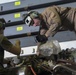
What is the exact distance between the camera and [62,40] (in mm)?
3258

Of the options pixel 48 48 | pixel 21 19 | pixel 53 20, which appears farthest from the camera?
pixel 21 19


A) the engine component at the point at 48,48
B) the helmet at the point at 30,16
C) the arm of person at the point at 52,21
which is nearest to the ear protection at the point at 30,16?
the helmet at the point at 30,16

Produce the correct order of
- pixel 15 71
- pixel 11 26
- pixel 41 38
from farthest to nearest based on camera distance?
pixel 11 26, pixel 41 38, pixel 15 71

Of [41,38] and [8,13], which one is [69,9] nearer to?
[41,38]

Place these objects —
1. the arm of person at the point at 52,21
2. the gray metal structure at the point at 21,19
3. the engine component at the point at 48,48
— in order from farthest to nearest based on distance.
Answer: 1. the gray metal structure at the point at 21,19
2. the arm of person at the point at 52,21
3. the engine component at the point at 48,48

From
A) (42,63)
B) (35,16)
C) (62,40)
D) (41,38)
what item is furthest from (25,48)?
(42,63)

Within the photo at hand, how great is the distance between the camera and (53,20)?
2773 millimetres

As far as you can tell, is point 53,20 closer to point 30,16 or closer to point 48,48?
point 30,16

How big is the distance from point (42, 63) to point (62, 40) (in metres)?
1.26

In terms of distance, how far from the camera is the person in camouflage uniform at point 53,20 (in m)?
2.78

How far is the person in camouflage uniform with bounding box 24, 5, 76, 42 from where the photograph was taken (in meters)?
2.78

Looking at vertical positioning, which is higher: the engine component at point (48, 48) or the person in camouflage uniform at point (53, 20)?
the person in camouflage uniform at point (53, 20)

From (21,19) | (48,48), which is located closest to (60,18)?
(48,48)

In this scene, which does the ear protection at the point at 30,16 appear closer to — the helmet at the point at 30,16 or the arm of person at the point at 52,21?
the helmet at the point at 30,16
